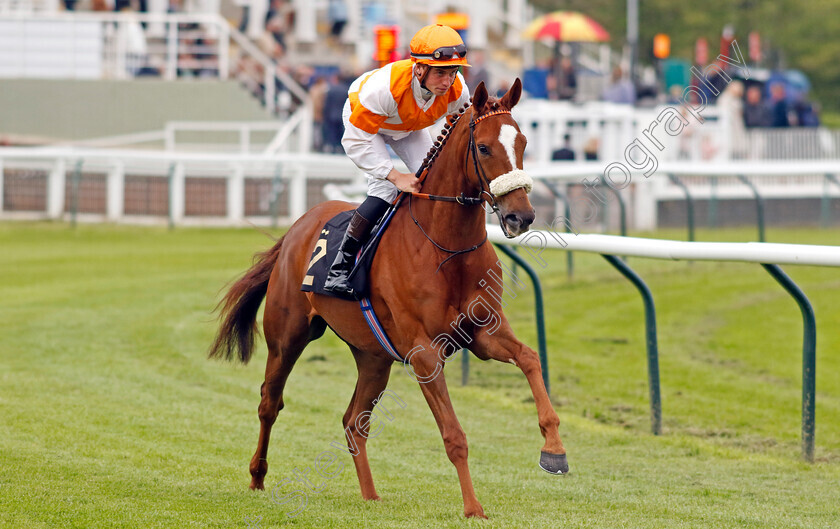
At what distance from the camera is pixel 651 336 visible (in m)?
6.53

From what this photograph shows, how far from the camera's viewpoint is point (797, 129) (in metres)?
20.4

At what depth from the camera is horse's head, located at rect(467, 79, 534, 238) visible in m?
4.49

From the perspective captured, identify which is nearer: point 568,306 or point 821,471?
point 821,471

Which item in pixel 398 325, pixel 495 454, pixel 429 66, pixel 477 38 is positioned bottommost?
pixel 495 454

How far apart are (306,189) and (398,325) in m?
12.5

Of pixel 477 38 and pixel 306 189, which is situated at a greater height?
pixel 477 38

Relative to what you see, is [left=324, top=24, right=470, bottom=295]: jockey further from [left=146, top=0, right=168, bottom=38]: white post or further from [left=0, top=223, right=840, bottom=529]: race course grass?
[left=146, top=0, right=168, bottom=38]: white post

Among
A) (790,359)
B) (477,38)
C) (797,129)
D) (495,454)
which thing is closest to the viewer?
(495,454)

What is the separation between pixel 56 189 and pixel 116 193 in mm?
918

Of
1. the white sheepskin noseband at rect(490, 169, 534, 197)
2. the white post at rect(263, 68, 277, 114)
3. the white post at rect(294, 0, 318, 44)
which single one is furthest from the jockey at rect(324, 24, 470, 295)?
the white post at rect(294, 0, 318, 44)

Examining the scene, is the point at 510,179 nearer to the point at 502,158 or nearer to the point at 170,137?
the point at 502,158

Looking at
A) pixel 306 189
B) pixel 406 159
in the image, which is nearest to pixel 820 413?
pixel 406 159

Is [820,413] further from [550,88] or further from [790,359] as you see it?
[550,88]

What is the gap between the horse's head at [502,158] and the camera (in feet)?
14.7
